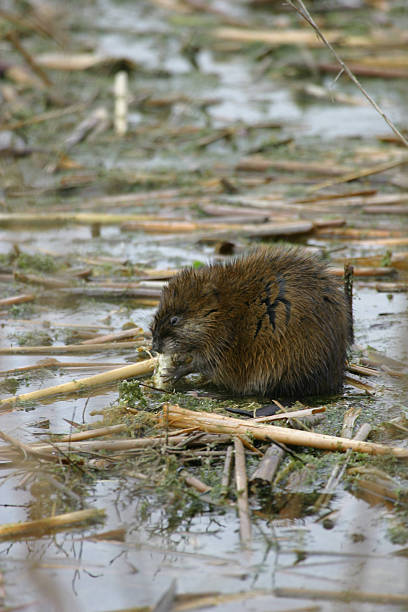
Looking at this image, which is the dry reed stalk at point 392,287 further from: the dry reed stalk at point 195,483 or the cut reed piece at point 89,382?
the dry reed stalk at point 195,483

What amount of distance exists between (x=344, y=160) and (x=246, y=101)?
2.94m

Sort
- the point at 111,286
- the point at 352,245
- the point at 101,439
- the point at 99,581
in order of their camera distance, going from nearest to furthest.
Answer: the point at 99,581, the point at 101,439, the point at 111,286, the point at 352,245

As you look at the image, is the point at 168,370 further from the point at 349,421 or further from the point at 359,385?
the point at 349,421

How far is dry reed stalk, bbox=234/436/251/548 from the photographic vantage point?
133 inches

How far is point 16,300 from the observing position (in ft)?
20.4

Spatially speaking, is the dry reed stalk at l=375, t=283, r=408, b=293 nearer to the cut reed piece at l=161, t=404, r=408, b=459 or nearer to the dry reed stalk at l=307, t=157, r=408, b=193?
the dry reed stalk at l=307, t=157, r=408, b=193

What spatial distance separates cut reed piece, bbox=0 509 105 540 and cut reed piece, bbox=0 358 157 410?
1.23m

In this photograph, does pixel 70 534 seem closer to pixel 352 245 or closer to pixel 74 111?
pixel 352 245

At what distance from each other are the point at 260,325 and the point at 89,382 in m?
0.93

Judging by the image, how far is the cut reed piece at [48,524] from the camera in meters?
3.46

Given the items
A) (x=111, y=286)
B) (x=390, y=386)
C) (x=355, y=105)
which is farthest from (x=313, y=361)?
(x=355, y=105)

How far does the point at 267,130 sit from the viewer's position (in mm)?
10383

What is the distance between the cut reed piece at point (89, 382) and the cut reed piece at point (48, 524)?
4.03 ft

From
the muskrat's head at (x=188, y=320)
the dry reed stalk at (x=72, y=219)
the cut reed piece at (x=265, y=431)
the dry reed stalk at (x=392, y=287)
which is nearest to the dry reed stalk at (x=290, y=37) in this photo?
the dry reed stalk at (x=72, y=219)
